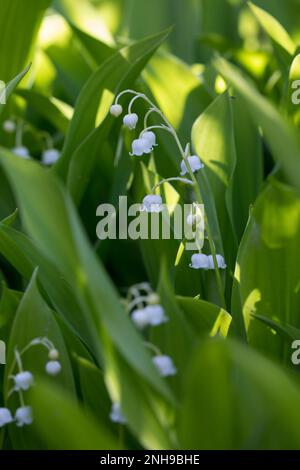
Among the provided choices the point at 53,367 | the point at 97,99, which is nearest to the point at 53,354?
the point at 53,367

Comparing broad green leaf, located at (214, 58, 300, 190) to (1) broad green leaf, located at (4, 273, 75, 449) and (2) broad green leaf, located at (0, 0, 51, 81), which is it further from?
(2) broad green leaf, located at (0, 0, 51, 81)

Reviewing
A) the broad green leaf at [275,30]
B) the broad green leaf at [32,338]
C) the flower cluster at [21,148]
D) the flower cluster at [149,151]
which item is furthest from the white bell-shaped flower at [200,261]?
the flower cluster at [21,148]

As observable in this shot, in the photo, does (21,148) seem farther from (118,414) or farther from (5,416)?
(118,414)

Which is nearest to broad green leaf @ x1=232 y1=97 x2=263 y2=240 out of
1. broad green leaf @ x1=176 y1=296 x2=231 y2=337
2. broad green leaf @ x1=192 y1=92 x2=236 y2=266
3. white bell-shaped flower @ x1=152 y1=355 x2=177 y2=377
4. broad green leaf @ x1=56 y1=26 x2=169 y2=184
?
broad green leaf @ x1=192 y1=92 x2=236 y2=266

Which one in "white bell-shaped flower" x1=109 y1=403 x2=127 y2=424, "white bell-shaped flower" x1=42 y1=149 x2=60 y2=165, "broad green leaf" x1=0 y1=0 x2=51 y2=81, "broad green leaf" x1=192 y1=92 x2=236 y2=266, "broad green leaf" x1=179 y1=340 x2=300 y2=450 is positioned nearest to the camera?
"broad green leaf" x1=179 y1=340 x2=300 y2=450

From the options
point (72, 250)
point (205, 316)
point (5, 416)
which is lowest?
point (5, 416)

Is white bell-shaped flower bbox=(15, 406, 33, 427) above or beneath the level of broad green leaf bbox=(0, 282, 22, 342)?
beneath
